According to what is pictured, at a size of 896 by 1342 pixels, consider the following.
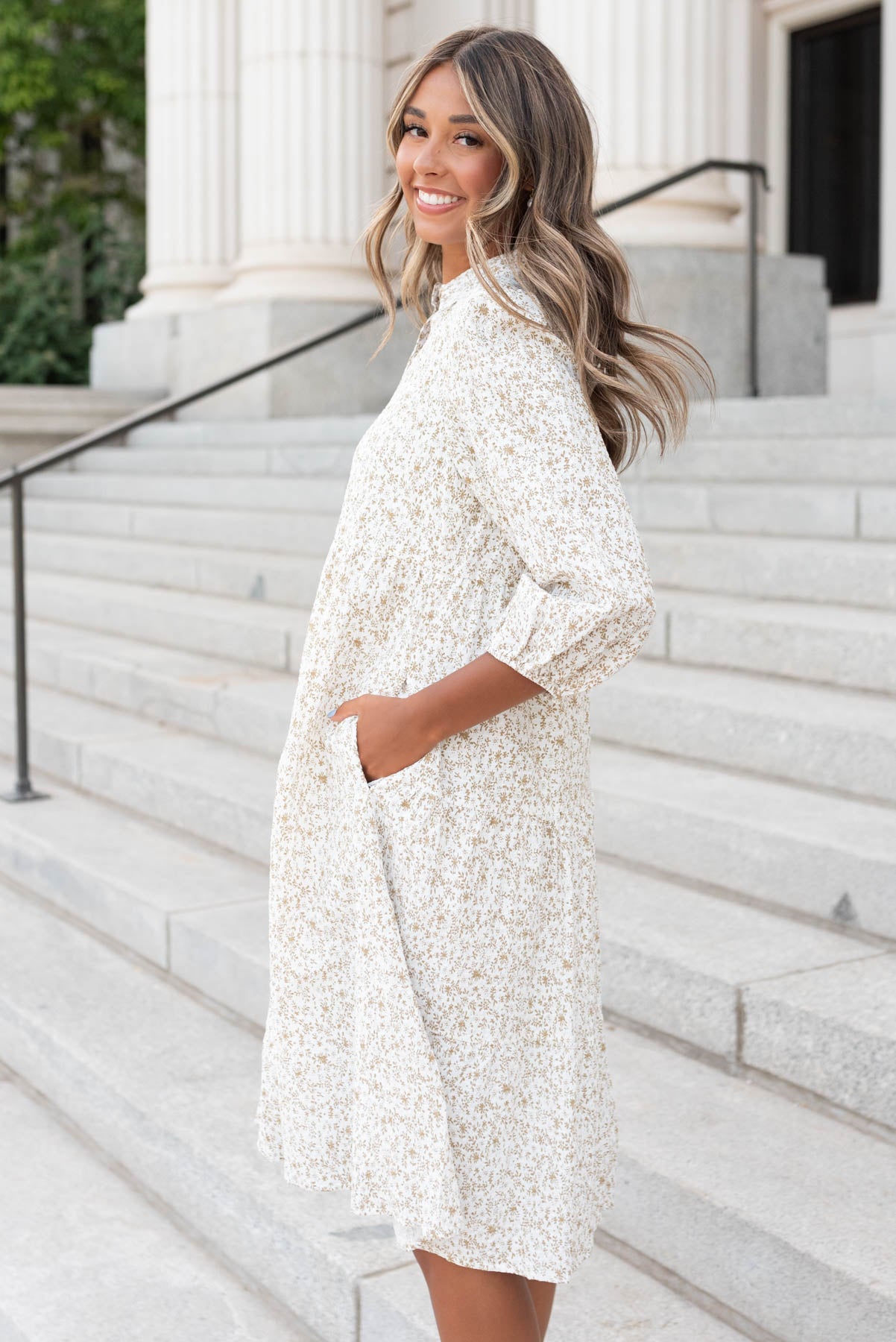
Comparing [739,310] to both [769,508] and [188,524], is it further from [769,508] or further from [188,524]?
[769,508]

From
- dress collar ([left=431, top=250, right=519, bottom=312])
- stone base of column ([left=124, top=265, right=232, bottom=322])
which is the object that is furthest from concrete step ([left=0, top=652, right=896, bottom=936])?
stone base of column ([left=124, top=265, right=232, bottom=322])

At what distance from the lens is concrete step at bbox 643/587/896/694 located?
162 inches

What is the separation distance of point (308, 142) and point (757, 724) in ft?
25.6

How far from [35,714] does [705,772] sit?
124 inches

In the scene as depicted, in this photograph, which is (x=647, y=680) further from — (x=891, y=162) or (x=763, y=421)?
(x=891, y=162)

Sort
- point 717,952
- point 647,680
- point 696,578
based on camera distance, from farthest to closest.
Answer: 1. point 696,578
2. point 647,680
3. point 717,952

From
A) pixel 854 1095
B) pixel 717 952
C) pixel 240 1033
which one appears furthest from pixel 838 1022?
pixel 240 1033

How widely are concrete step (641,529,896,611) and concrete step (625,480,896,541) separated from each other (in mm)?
48

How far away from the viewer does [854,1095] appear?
9.00ft

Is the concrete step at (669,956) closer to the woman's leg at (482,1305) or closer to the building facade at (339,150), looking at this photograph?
the woman's leg at (482,1305)

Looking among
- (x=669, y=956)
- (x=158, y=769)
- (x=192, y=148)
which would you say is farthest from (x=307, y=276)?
(x=669, y=956)

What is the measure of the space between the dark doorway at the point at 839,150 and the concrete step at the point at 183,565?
566 centimetres

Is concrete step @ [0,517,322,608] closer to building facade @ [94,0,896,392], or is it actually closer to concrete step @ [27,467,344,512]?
concrete step @ [27,467,344,512]

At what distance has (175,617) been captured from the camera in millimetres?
6812
